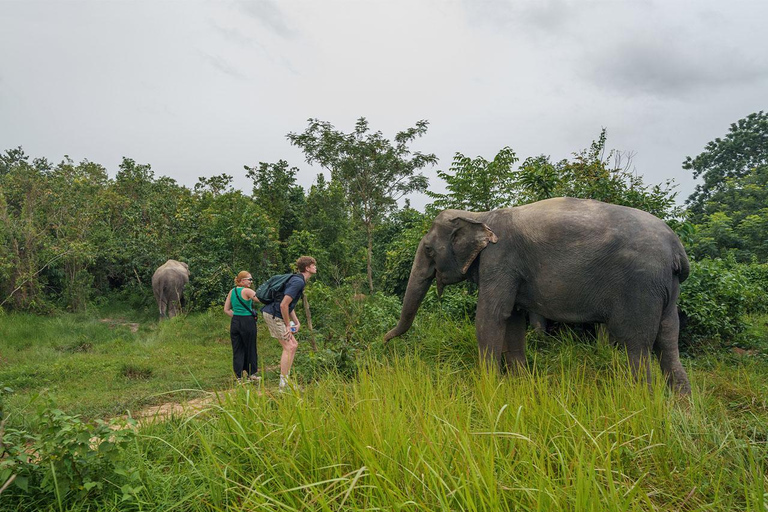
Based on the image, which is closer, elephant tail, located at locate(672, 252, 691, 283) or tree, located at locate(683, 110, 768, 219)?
elephant tail, located at locate(672, 252, 691, 283)

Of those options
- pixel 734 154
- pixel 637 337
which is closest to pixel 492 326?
pixel 637 337

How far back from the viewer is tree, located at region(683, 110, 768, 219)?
2684 cm

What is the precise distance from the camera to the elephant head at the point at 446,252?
4.71 m

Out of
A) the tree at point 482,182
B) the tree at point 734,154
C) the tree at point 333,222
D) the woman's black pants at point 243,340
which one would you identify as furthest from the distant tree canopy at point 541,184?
the tree at point 734,154

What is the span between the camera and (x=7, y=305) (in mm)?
11953

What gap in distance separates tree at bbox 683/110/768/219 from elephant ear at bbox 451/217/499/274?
2670 cm

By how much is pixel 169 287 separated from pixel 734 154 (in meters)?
31.0

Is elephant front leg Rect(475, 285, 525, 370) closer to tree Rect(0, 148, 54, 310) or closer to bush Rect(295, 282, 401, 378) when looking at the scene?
bush Rect(295, 282, 401, 378)

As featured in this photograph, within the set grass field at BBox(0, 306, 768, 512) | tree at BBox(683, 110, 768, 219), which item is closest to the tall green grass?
grass field at BBox(0, 306, 768, 512)

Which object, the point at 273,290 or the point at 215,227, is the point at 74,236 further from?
the point at 273,290

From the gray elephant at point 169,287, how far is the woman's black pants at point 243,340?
→ 7951mm

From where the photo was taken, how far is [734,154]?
1101 inches

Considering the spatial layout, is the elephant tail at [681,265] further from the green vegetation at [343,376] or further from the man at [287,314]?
the man at [287,314]

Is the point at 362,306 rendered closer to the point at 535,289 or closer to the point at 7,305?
the point at 535,289
